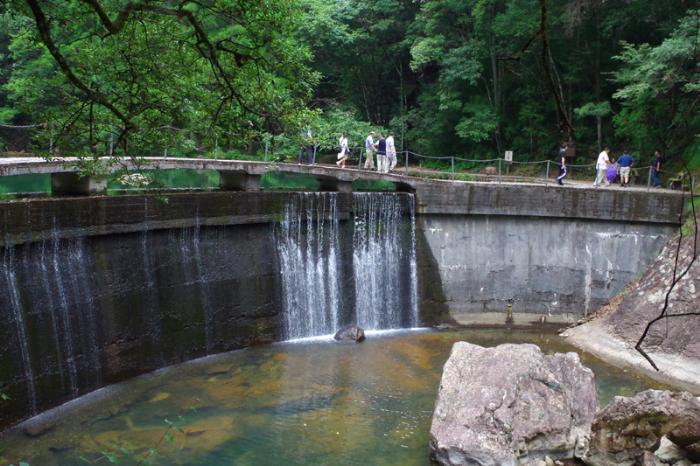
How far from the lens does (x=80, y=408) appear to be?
11.4m

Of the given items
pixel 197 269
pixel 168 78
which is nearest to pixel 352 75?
pixel 197 269

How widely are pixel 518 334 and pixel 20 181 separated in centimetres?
1969

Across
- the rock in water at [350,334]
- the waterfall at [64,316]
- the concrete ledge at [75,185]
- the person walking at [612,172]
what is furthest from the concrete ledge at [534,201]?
the waterfall at [64,316]

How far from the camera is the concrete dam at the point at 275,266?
1155 centimetres

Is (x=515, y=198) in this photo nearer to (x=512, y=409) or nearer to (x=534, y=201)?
(x=534, y=201)

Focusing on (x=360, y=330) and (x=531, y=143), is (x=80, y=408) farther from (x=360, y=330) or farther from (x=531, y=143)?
(x=531, y=143)

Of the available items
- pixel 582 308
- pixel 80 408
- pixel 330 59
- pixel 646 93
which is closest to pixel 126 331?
pixel 80 408

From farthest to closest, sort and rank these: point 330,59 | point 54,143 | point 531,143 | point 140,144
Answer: point 330,59 < point 531,143 < point 140,144 < point 54,143

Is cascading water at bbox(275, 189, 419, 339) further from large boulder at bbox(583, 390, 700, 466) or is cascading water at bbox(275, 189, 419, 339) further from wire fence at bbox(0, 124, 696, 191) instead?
large boulder at bbox(583, 390, 700, 466)

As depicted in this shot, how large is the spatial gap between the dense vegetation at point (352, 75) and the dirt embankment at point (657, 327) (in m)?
3.27

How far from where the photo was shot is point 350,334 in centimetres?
1557

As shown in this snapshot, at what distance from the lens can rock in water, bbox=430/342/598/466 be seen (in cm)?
932

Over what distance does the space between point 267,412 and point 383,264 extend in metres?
6.75

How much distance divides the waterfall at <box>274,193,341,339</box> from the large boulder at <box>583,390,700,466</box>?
26.6ft
